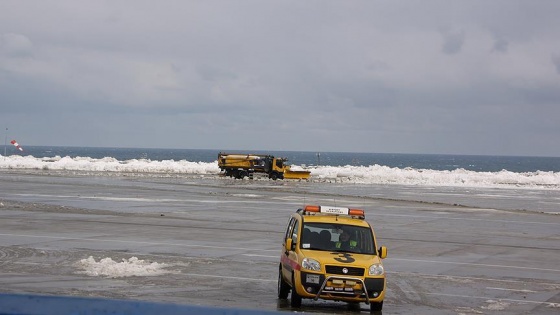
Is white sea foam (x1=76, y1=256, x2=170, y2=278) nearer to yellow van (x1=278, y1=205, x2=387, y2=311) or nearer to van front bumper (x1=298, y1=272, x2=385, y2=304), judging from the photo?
yellow van (x1=278, y1=205, x2=387, y2=311)

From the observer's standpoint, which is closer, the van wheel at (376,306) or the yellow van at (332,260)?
the yellow van at (332,260)

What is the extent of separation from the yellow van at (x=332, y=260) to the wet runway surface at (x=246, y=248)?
2.74 feet

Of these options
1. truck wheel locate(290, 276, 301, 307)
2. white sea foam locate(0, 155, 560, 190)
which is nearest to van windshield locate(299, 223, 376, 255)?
truck wheel locate(290, 276, 301, 307)

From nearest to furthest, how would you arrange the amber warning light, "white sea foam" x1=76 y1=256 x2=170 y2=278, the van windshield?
the van windshield
the amber warning light
"white sea foam" x1=76 y1=256 x2=170 y2=278

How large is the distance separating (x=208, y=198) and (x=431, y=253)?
2295cm

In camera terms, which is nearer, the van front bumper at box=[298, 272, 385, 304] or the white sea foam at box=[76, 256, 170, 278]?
the van front bumper at box=[298, 272, 385, 304]

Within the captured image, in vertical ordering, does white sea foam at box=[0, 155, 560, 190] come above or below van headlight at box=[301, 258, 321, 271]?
above

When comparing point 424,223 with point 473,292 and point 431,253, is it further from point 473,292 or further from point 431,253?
point 473,292

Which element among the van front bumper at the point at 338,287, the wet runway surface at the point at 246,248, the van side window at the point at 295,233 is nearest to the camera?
the van front bumper at the point at 338,287

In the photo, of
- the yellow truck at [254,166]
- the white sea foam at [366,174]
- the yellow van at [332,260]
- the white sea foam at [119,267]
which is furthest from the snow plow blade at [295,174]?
the yellow van at [332,260]

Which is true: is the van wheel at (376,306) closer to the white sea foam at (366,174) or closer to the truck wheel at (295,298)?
the truck wheel at (295,298)

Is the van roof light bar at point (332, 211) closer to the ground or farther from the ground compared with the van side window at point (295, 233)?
farther from the ground

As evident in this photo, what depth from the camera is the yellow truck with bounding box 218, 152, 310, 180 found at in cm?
7262

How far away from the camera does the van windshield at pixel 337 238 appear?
572 inches
